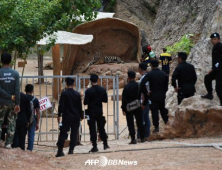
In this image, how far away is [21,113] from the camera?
1117 cm

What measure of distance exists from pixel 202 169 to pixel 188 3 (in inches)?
875

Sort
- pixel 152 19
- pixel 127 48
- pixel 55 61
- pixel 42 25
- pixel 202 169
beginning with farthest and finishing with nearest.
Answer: pixel 152 19
pixel 127 48
pixel 55 61
pixel 42 25
pixel 202 169

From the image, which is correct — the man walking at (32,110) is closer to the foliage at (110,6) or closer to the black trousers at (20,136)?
the black trousers at (20,136)

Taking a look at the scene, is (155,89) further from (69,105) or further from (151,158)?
(151,158)

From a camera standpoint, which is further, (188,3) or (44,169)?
(188,3)

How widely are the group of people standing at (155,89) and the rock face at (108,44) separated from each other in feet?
48.6

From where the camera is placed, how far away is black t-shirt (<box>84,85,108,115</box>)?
1144cm

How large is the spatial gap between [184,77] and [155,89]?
0.63 meters

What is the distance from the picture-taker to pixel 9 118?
10.4m

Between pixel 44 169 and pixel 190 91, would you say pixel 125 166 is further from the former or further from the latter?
pixel 190 91

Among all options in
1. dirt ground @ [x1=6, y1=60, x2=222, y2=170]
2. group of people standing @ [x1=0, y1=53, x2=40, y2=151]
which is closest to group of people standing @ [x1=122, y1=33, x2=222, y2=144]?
dirt ground @ [x1=6, y1=60, x2=222, y2=170]

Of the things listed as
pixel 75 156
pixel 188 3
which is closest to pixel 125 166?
pixel 75 156

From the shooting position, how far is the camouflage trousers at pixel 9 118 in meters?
10.2

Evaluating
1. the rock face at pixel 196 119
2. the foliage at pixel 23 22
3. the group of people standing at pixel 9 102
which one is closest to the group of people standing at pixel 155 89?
the rock face at pixel 196 119
